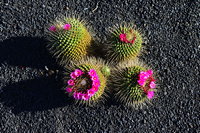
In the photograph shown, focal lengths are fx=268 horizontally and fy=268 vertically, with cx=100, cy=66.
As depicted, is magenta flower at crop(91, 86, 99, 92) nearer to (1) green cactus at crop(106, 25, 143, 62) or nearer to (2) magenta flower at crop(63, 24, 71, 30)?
(1) green cactus at crop(106, 25, 143, 62)

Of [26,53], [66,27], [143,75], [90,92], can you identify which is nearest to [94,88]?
[90,92]

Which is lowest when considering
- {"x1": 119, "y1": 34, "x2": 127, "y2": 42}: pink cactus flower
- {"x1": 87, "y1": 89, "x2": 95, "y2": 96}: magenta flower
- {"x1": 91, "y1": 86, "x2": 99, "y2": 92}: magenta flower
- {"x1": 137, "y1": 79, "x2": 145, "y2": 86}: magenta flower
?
{"x1": 87, "y1": 89, "x2": 95, "y2": 96}: magenta flower

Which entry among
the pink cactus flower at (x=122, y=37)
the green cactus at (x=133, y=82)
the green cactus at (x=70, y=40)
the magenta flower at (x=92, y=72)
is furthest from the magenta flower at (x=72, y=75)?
the pink cactus flower at (x=122, y=37)

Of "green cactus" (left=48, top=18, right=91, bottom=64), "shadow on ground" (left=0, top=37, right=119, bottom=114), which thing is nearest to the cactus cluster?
"green cactus" (left=48, top=18, right=91, bottom=64)

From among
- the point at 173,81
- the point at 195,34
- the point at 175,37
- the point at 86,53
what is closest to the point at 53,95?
the point at 86,53

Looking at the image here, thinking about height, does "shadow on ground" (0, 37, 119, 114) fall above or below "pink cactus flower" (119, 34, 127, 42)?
below

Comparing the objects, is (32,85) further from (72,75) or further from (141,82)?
(141,82)
